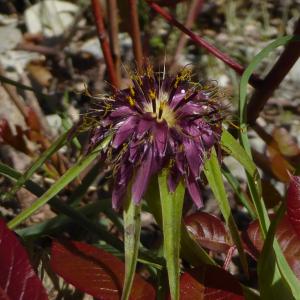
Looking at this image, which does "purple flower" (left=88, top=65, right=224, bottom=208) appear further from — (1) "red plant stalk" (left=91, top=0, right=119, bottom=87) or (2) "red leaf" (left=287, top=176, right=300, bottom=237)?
(1) "red plant stalk" (left=91, top=0, right=119, bottom=87)

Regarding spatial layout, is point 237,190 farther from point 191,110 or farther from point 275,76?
point 191,110

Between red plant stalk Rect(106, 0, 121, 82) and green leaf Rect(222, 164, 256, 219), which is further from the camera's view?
red plant stalk Rect(106, 0, 121, 82)

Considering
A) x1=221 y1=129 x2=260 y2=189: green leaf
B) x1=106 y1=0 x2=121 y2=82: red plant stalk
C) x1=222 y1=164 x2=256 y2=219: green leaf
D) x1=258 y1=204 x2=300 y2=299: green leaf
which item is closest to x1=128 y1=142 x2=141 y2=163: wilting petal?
x1=221 y1=129 x2=260 y2=189: green leaf

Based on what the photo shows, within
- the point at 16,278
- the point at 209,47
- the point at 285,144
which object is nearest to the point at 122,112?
the point at 16,278

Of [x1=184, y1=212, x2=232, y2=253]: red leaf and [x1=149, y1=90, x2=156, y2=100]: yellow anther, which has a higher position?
[x1=149, y1=90, x2=156, y2=100]: yellow anther

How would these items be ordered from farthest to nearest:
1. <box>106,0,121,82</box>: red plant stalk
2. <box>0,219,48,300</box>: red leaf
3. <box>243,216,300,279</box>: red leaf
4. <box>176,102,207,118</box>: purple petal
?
<box>106,0,121,82</box>: red plant stalk, <box>243,216,300,279</box>: red leaf, <box>176,102,207,118</box>: purple petal, <box>0,219,48,300</box>: red leaf
